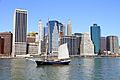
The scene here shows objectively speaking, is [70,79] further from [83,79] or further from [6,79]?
[6,79]

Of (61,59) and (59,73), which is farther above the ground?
(61,59)

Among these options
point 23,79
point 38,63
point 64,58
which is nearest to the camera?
point 23,79

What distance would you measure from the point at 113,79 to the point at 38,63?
57.3 m

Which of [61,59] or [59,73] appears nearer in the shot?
[59,73]

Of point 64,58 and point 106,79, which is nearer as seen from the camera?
point 106,79

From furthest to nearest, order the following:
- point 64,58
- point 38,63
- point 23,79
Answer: point 64,58
point 38,63
point 23,79

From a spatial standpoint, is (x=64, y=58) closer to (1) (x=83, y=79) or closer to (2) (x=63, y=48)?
(2) (x=63, y=48)

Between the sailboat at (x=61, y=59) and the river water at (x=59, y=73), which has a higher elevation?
the sailboat at (x=61, y=59)

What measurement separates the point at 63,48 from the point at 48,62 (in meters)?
11.4

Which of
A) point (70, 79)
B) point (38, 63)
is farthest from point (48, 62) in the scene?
point (70, 79)

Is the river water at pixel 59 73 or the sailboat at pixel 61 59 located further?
the sailboat at pixel 61 59

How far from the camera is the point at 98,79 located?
2569 inches

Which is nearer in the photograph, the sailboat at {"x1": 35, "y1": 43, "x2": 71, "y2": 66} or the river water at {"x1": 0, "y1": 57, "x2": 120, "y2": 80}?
the river water at {"x1": 0, "y1": 57, "x2": 120, "y2": 80}

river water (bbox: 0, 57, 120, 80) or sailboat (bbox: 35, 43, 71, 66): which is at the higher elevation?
sailboat (bbox: 35, 43, 71, 66)
